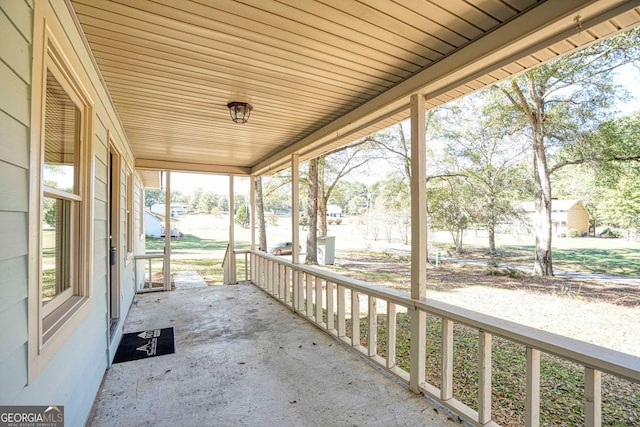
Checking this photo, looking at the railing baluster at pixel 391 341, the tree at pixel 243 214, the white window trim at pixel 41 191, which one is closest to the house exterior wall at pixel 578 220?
the railing baluster at pixel 391 341

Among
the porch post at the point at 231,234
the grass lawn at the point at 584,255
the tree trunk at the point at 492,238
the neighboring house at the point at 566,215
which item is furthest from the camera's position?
the tree trunk at the point at 492,238

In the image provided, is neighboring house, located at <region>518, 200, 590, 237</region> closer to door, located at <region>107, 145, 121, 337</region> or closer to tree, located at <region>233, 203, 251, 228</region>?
door, located at <region>107, 145, 121, 337</region>

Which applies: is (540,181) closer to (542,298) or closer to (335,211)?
(542,298)

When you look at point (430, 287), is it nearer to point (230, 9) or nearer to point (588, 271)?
point (588, 271)

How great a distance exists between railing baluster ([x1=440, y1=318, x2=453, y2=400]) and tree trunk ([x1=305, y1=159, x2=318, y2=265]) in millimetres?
8224

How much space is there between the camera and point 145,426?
79.4 inches

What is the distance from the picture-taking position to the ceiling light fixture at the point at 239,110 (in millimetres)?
2936

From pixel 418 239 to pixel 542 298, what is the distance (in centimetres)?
556

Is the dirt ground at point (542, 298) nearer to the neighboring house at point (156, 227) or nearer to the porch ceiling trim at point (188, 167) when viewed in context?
the porch ceiling trim at point (188, 167)

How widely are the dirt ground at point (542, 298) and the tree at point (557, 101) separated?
4.13ft

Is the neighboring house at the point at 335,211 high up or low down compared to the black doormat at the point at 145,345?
up

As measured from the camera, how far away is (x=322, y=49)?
2.04 meters

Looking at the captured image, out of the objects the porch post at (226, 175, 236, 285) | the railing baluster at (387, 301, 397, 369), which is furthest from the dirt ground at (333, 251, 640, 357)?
the porch post at (226, 175, 236, 285)

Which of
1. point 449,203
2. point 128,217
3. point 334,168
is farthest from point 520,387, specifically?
point 334,168
